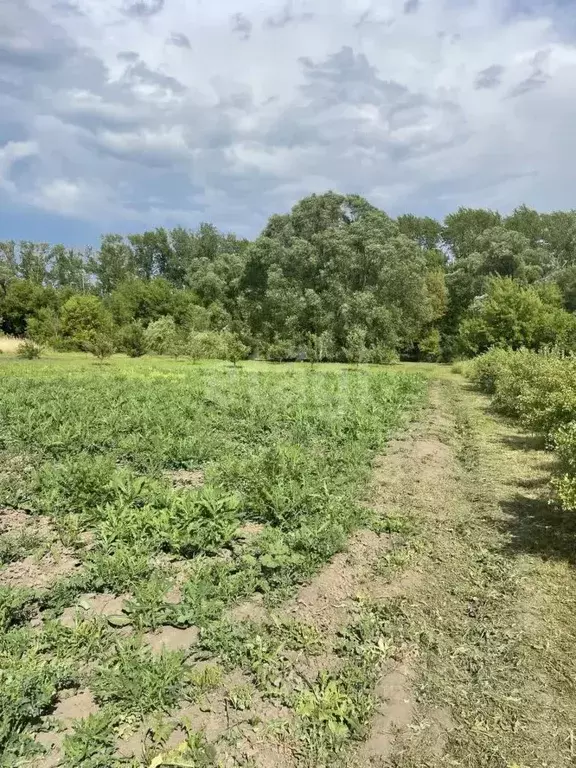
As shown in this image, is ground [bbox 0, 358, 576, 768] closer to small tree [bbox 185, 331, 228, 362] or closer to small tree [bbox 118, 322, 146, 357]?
small tree [bbox 185, 331, 228, 362]

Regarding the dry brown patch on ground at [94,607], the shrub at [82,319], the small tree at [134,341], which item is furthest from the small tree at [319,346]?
the dry brown patch on ground at [94,607]

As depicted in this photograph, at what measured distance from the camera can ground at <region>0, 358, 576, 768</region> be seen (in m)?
3.42

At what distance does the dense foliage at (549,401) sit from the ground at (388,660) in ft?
3.06

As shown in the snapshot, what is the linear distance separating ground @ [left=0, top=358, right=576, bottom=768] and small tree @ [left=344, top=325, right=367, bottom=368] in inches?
1308

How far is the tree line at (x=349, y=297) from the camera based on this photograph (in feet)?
130

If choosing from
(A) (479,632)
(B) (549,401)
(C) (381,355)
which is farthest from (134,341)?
(A) (479,632)

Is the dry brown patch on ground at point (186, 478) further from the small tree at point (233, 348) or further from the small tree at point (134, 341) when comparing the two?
the small tree at point (134, 341)

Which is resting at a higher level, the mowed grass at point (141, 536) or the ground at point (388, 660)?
the mowed grass at point (141, 536)

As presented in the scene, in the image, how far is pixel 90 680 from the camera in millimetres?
3875

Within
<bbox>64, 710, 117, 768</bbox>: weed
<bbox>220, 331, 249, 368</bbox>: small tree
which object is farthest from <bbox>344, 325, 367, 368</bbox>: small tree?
<bbox>64, 710, 117, 768</bbox>: weed

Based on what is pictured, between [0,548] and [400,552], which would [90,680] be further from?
[400,552]

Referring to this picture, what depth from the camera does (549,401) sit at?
1043 centimetres

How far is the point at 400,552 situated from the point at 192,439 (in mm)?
4664

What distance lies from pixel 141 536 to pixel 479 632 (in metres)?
3.42
